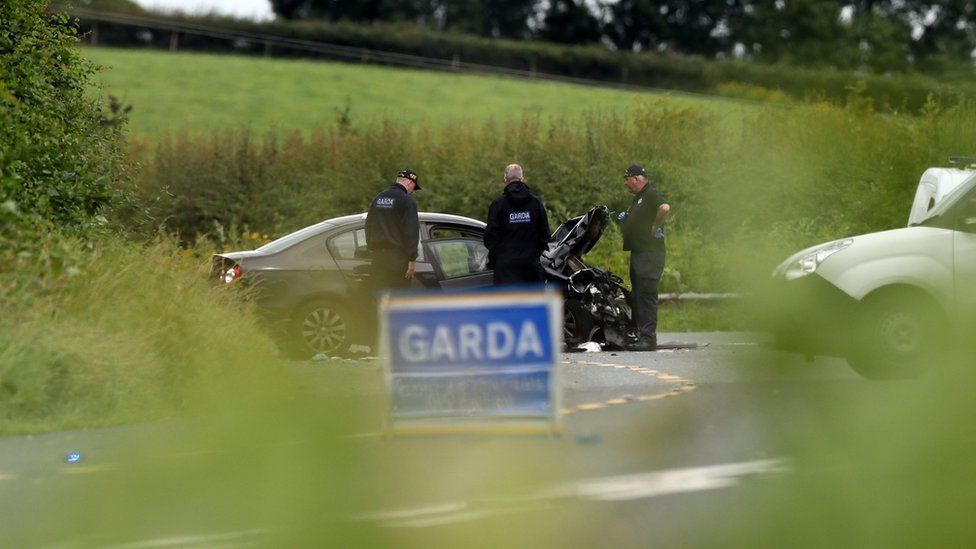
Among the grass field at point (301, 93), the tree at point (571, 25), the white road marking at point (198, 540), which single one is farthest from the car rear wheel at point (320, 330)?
the tree at point (571, 25)

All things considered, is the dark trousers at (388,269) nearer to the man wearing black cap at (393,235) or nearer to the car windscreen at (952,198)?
the man wearing black cap at (393,235)

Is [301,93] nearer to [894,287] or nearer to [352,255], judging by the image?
Result: [352,255]

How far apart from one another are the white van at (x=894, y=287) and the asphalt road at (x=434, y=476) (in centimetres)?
17

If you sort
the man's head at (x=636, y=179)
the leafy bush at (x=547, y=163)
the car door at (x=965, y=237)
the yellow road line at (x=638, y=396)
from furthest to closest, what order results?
the leafy bush at (x=547, y=163) < the man's head at (x=636, y=179) < the car door at (x=965, y=237) < the yellow road line at (x=638, y=396)

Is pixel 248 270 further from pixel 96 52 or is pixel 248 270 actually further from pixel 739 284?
pixel 96 52

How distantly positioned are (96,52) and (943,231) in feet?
170

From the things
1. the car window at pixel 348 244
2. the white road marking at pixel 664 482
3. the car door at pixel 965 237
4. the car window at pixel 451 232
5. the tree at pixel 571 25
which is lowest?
the white road marking at pixel 664 482

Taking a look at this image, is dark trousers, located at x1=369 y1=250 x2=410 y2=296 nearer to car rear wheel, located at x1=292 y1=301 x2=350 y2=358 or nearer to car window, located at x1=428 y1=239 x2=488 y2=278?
car rear wheel, located at x1=292 y1=301 x2=350 y2=358

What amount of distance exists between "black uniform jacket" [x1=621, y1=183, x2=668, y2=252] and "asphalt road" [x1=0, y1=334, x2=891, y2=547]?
6.20m

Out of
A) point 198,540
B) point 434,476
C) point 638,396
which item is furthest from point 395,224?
point 198,540

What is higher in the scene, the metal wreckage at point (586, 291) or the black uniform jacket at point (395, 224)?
the black uniform jacket at point (395, 224)

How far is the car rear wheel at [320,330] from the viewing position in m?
13.6

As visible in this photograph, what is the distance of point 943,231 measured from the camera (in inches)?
413

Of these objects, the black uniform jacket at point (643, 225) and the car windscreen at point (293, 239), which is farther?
the black uniform jacket at point (643, 225)
